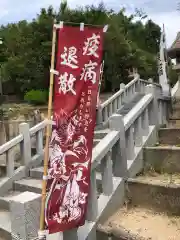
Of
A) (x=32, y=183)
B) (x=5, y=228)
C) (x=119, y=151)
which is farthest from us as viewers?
(x=32, y=183)

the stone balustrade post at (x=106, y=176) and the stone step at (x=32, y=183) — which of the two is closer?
the stone balustrade post at (x=106, y=176)

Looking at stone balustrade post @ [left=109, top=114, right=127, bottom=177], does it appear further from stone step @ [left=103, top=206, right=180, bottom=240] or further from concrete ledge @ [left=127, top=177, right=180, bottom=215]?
stone step @ [left=103, top=206, right=180, bottom=240]

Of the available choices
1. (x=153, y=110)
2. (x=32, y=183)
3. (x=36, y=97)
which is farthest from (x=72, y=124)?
(x=36, y=97)

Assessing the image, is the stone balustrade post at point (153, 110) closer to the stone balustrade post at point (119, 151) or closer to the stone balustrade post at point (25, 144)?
the stone balustrade post at point (119, 151)

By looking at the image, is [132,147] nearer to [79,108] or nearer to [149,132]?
[149,132]

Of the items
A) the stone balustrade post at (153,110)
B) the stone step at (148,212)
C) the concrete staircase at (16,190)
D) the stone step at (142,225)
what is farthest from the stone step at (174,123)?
the stone step at (142,225)

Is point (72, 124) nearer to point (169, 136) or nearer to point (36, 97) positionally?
point (169, 136)

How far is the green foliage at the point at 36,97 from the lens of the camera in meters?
19.8

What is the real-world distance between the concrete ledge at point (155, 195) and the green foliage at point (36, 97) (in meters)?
15.5

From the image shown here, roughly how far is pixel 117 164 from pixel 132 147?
0.53 metres

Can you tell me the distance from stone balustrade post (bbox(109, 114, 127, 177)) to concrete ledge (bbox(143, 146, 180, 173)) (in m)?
0.69

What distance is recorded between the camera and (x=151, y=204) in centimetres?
453

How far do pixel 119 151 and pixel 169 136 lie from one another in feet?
5.80

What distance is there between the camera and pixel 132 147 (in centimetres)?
529
